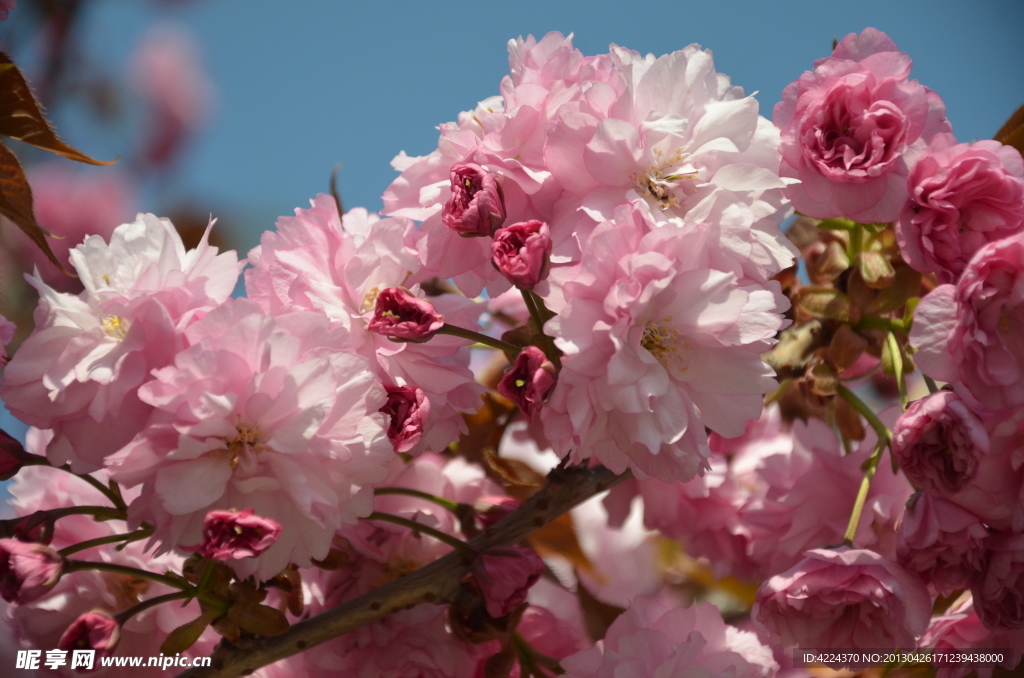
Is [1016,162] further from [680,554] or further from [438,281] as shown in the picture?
[680,554]

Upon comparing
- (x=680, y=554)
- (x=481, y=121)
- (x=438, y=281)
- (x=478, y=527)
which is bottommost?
(x=680, y=554)

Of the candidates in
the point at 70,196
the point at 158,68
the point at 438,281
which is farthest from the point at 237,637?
the point at 158,68

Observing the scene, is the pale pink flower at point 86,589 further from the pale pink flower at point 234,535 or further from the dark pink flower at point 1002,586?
the dark pink flower at point 1002,586

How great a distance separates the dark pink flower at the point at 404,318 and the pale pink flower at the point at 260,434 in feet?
0.11

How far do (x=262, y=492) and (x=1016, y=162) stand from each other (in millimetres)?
650

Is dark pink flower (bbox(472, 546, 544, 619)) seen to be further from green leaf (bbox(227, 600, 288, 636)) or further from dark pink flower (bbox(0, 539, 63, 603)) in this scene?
dark pink flower (bbox(0, 539, 63, 603))

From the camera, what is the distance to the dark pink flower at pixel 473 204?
1.94ft

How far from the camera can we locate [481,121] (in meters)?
0.66

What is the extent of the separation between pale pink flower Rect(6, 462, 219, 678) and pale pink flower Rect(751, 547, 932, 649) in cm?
54

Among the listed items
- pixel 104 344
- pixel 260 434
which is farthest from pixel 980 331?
pixel 104 344

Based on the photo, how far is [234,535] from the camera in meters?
0.52

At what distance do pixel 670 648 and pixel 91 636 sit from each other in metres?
0.49

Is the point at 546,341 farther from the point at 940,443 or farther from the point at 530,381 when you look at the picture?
the point at 940,443

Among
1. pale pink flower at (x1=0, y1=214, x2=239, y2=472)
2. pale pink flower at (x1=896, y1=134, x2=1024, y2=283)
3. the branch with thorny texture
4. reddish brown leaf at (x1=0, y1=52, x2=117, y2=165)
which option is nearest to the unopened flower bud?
pale pink flower at (x1=896, y1=134, x2=1024, y2=283)
